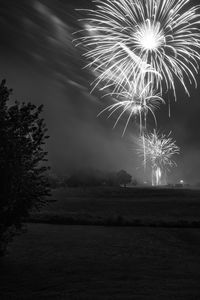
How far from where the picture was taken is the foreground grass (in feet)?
200

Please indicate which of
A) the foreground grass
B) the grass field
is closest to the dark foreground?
the grass field

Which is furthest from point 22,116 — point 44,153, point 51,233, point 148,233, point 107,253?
point 148,233

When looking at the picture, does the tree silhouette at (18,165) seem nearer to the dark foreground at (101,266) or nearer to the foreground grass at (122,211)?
the dark foreground at (101,266)

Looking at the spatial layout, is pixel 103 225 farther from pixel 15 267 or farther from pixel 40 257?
pixel 15 267

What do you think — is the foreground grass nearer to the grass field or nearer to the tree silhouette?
the grass field

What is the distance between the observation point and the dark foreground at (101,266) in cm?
1894

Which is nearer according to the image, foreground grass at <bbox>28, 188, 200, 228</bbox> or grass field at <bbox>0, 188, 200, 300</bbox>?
grass field at <bbox>0, 188, 200, 300</bbox>

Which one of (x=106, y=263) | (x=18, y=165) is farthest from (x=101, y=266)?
(x=18, y=165)

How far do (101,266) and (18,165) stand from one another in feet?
28.7

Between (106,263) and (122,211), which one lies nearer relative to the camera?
(106,263)

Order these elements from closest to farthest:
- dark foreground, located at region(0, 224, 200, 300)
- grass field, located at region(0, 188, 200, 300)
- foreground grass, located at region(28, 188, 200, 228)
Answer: dark foreground, located at region(0, 224, 200, 300)
grass field, located at region(0, 188, 200, 300)
foreground grass, located at region(28, 188, 200, 228)

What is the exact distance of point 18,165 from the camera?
23391 millimetres

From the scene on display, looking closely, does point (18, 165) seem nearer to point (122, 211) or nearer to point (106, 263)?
point (106, 263)

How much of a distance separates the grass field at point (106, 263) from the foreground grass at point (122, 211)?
2.38ft
